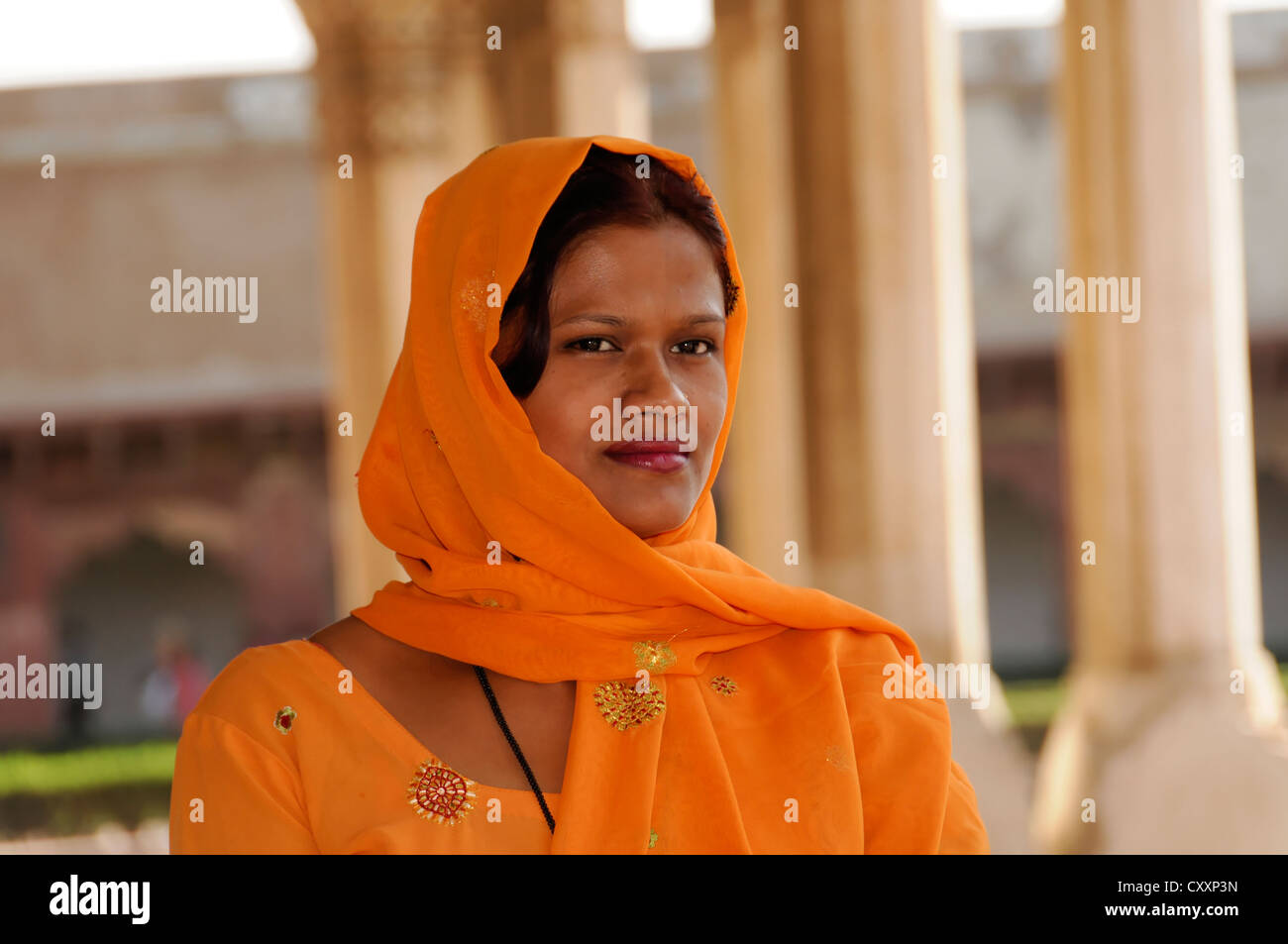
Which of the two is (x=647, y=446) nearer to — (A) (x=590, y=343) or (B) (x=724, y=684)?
(A) (x=590, y=343)

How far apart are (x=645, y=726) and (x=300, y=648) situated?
0.37 m

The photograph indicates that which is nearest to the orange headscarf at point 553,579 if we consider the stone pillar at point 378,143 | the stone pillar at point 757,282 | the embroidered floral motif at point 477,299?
the embroidered floral motif at point 477,299

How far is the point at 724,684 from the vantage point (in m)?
1.55

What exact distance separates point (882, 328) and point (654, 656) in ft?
13.1

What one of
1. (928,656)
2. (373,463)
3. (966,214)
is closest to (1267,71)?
(966,214)

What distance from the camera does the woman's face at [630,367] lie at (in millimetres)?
1447

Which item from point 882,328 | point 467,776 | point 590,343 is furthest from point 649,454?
point 882,328

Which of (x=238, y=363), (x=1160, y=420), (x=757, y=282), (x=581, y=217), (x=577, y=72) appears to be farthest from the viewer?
(x=238, y=363)

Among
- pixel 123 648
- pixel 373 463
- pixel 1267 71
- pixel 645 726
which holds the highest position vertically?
pixel 1267 71

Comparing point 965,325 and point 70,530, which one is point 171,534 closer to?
point 70,530

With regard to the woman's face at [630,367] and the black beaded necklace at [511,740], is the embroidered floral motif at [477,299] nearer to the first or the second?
A: the woman's face at [630,367]

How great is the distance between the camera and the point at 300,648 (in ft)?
4.87

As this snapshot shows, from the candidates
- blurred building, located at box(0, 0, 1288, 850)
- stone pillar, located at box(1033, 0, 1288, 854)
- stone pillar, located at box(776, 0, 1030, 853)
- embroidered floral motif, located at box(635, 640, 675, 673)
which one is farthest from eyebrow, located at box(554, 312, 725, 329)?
blurred building, located at box(0, 0, 1288, 850)

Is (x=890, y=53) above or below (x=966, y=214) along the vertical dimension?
below
